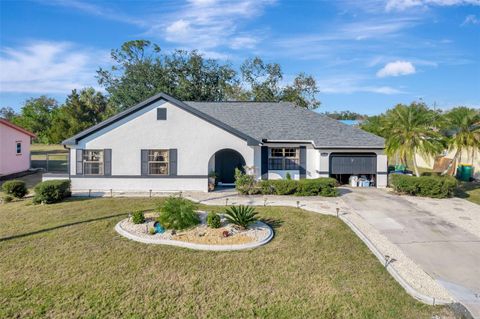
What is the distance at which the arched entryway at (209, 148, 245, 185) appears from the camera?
21344mm

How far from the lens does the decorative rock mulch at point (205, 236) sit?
1016cm

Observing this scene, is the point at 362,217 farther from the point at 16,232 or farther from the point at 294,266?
the point at 16,232

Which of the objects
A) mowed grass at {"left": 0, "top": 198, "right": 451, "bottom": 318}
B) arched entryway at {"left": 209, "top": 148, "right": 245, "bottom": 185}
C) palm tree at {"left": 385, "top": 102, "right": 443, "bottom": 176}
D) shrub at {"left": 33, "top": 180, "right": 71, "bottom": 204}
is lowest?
mowed grass at {"left": 0, "top": 198, "right": 451, "bottom": 318}

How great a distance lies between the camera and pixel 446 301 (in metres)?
7.11

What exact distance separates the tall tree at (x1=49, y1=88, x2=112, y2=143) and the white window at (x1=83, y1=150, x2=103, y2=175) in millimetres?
36669

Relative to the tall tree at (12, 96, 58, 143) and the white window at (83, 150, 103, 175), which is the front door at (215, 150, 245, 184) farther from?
the tall tree at (12, 96, 58, 143)

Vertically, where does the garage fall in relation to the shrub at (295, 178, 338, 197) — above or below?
above

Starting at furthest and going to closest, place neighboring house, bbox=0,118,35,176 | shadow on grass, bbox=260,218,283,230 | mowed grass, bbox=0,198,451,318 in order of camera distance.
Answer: neighboring house, bbox=0,118,35,176, shadow on grass, bbox=260,218,283,230, mowed grass, bbox=0,198,451,318

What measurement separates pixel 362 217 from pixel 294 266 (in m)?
6.19

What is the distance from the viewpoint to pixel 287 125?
22766mm

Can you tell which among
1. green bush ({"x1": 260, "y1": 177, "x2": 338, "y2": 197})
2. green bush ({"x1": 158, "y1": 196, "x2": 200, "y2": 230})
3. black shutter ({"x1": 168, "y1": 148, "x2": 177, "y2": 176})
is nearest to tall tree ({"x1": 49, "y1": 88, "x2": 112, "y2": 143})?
black shutter ({"x1": 168, "y1": 148, "x2": 177, "y2": 176})

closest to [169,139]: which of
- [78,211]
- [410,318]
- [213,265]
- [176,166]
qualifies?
[176,166]

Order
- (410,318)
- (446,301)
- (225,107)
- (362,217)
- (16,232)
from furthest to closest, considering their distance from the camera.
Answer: (225,107) < (362,217) < (16,232) < (446,301) < (410,318)

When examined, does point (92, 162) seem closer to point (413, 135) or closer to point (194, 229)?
point (194, 229)
